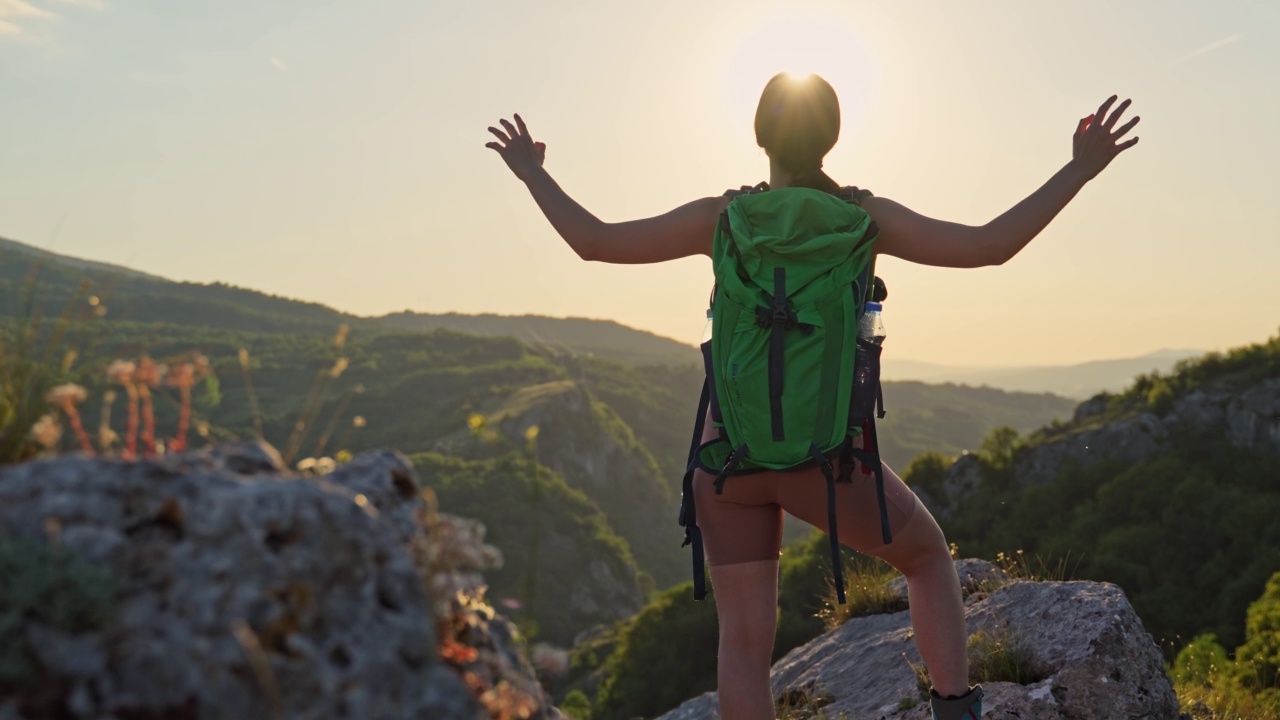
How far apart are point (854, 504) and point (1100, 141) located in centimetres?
152

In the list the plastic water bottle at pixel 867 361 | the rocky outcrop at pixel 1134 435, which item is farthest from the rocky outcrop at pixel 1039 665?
the rocky outcrop at pixel 1134 435

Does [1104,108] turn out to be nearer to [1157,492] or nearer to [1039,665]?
[1039,665]

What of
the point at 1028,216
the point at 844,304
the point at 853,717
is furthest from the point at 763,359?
the point at 853,717

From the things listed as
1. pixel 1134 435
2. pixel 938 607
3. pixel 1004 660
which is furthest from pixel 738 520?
pixel 1134 435

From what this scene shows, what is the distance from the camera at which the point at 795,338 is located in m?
3.04

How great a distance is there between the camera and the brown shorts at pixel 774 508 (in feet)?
10.4

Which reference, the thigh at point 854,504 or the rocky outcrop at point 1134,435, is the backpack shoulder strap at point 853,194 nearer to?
the thigh at point 854,504

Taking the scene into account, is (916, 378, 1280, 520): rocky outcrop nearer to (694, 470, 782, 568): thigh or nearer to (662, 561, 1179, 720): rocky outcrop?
(662, 561, 1179, 720): rocky outcrop

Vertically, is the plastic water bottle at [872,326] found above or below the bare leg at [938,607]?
above

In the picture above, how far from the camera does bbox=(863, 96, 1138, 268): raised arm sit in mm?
3145

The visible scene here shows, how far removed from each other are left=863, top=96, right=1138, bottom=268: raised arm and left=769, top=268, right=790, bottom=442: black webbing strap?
46cm

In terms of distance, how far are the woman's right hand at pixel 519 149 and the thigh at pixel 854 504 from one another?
1455 millimetres

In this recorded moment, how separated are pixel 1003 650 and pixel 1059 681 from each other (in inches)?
12.8

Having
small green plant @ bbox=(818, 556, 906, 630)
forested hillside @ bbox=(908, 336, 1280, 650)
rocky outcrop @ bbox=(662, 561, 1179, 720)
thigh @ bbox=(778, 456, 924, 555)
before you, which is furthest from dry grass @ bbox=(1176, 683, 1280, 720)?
forested hillside @ bbox=(908, 336, 1280, 650)
